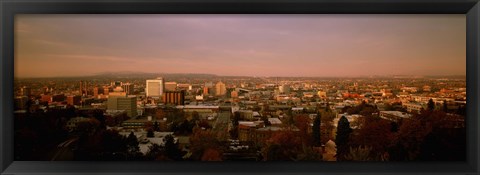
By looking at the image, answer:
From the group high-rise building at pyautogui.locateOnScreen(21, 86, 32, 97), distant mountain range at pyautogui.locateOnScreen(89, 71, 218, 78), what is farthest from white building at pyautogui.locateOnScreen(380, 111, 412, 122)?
high-rise building at pyautogui.locateOnScreen(21, 86, 32, 97)

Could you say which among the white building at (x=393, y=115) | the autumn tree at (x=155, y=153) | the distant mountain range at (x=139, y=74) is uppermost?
the distant mountain range at (x=139, y=74)

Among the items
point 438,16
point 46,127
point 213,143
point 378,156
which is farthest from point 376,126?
point 46,127

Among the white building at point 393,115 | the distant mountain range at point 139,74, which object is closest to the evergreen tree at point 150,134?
the distant mountain range at point 139,74

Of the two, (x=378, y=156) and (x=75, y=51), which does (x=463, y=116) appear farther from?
(x=75, y=51)

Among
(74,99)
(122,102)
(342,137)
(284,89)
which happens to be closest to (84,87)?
(74,99)

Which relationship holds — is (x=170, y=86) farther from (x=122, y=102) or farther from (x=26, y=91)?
(x=26, y=91)

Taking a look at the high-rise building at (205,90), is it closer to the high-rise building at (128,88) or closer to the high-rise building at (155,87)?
the high-rise building at (155,87)
